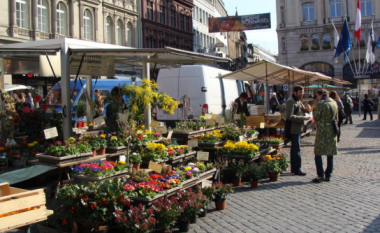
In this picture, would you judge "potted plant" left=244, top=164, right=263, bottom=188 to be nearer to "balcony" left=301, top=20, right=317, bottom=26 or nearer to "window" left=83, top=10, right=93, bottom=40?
"window" left=83, top=10, right=93, bottom=40

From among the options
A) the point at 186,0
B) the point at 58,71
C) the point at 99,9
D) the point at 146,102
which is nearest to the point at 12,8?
the point at 99,9

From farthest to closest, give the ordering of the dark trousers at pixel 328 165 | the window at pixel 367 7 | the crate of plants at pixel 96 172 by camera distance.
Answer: the window at pixel 367 7 < the dark trousers at pixel 328 165 < the crate of plants at pixel 96 172

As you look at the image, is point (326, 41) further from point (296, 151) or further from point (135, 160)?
point (135, 160)

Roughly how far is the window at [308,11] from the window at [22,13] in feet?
111

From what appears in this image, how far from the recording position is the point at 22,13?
24453mm

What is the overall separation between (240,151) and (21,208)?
5.07 metres

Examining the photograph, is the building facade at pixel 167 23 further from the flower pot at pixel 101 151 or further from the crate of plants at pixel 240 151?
the flower pot at pixel 101 151

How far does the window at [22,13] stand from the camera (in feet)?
79.1

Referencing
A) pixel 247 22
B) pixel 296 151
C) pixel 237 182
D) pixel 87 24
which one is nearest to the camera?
pixel 237 182

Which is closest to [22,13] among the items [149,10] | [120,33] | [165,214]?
[120,33]

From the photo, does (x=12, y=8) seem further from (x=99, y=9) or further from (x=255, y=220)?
(x=255, y=220)

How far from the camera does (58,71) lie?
8516mm

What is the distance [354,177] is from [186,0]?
41.7 metres

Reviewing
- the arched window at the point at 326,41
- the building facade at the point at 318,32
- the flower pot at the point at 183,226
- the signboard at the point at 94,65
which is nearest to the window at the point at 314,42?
the building facade at the point at 318,32
